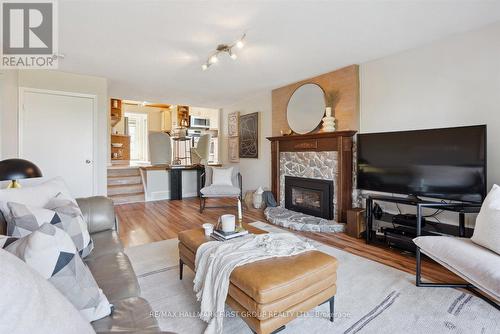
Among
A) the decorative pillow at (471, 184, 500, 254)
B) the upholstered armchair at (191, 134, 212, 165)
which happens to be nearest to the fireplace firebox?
the decorative pillow at (471, 184, 500, 254)

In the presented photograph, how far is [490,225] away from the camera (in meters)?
1.66

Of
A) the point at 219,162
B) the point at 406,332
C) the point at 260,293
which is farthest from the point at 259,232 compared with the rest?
the point at 219,162

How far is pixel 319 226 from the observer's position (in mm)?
3342

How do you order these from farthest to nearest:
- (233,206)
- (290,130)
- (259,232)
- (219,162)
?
(219,162)
(233,206)
(290,130)
(259,232)

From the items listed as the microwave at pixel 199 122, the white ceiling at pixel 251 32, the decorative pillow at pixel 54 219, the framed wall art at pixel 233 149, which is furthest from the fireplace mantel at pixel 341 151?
the microwave at pixel 199 122

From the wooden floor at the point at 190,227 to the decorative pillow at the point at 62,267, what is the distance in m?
2.10

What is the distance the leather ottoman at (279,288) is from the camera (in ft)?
4.00

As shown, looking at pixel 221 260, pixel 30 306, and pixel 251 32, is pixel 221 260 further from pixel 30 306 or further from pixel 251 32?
pixel 251 32

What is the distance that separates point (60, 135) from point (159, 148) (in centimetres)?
221

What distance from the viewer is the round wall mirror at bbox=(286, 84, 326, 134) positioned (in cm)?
Result: 381

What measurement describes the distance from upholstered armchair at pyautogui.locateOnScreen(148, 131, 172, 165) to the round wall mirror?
10.3ft

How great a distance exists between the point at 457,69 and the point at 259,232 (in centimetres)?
270

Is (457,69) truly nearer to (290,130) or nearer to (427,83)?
(427,83)

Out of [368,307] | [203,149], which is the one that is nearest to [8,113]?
[203,149]
